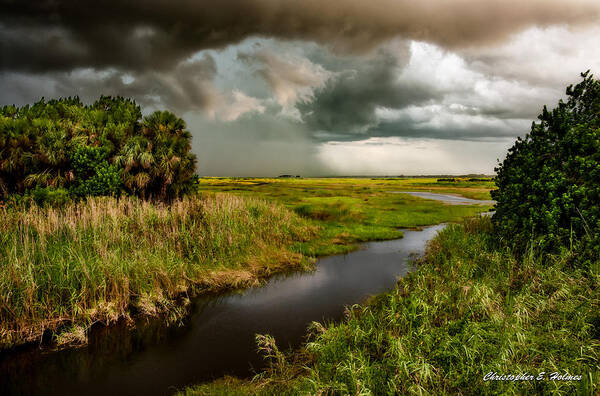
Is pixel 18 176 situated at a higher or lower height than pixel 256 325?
higher

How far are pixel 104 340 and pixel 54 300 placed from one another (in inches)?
70.3

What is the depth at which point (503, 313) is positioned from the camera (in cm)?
618

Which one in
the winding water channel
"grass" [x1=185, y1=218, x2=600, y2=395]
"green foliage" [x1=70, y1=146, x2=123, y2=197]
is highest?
"green foliage" [x1=70, y1=146, x2=123, y2=197]

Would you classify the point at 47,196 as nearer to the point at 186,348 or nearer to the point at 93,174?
the point at 93,174

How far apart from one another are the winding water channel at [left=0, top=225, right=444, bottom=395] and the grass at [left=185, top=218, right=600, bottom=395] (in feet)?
2.92

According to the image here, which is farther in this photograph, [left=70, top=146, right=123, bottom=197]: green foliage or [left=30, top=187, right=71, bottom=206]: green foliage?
[left=70, top=146, right=123, bottom=197]: green foliage

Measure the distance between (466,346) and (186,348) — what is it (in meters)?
6.56

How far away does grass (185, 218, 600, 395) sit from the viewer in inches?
163

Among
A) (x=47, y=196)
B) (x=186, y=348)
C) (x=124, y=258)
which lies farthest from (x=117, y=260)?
(x=47, y=196)

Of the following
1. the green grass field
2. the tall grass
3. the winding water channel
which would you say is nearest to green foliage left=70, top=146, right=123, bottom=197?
the tall grass

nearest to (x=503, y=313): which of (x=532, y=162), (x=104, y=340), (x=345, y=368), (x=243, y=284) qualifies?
(x=345, y=368)

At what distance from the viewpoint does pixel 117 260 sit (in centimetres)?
884

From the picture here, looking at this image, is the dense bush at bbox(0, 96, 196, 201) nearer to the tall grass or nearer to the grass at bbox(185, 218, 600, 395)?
the tall grass

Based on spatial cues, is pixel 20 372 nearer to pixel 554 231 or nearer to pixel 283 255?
pixel 283 255
